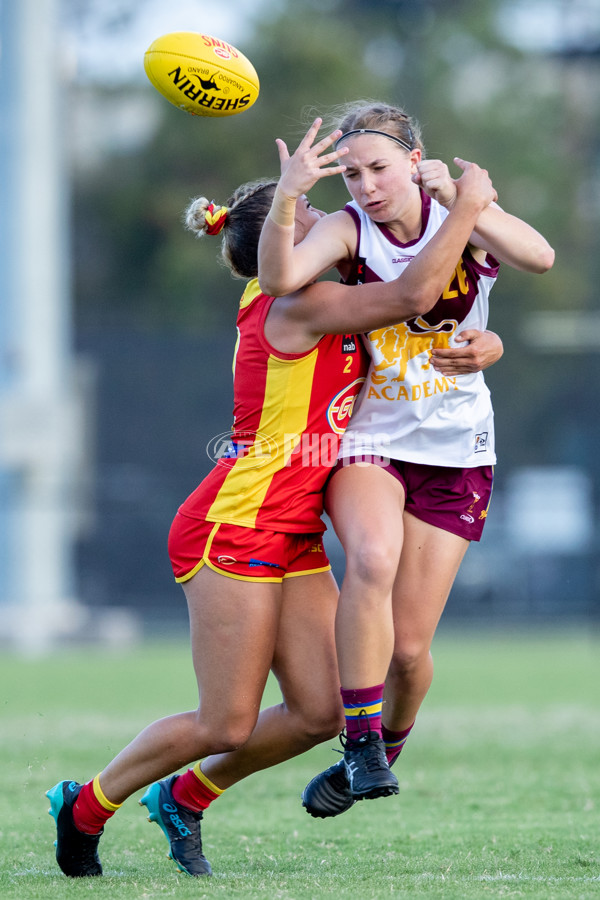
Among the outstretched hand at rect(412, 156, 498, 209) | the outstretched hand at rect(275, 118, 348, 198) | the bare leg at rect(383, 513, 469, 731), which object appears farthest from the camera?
the bare leg at rect(383, 513, 469, 731)

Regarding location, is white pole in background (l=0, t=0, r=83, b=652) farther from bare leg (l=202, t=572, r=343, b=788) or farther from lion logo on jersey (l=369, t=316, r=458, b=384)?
lion logo on jersey (l=369, t=316, r=458, b=384)

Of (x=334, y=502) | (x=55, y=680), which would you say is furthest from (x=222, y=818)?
(x=55, y=680)

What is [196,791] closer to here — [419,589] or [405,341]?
[419,589]

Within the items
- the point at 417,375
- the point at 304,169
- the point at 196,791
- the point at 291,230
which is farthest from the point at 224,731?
the point at 304,169

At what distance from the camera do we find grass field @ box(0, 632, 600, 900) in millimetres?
3578

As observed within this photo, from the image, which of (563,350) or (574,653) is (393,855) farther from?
(563,350)

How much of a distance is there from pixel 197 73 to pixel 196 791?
2.07 m

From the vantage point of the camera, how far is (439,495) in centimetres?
396

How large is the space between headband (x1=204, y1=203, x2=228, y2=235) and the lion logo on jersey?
1.75 feet

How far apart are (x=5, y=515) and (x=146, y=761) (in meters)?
12.8

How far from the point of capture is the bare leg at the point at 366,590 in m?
3.60

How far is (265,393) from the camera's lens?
374cm

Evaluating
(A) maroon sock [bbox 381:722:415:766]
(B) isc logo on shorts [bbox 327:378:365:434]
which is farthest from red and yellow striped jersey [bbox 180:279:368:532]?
(A) maroon sock [bbox 381:722:415:766]

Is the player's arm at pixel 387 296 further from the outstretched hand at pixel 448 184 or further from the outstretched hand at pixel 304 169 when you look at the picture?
the outstretched hand at pixel 304 169
